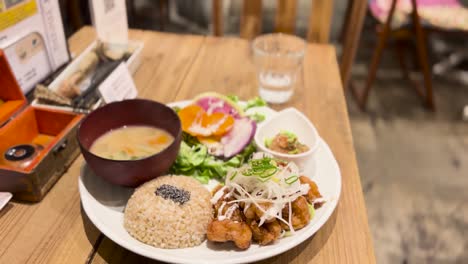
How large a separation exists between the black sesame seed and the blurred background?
1.18m

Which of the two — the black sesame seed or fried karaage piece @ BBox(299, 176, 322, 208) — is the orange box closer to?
the black sesame seed

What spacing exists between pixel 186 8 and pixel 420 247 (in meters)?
2.85

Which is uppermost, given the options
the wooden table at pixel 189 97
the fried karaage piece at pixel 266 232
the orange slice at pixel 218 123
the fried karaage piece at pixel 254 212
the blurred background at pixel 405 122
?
the fried karaage piece at pixel 254 212

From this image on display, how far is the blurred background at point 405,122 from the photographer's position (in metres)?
2.09

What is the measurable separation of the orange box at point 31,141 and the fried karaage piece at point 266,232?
53cm

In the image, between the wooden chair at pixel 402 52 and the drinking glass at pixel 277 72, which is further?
the wooden chair at pixel 402 52

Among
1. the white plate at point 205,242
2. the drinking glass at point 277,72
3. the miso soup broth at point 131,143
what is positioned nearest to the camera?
the white plate at point 205,242

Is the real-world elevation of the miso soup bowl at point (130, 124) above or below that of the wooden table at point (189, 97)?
above

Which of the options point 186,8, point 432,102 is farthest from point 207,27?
point 432,102

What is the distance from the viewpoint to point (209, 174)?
108 centimetres

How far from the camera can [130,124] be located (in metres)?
1.14

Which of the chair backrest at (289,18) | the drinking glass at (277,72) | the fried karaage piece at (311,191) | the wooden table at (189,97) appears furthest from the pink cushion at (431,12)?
the fried karaage piece at (311,191)

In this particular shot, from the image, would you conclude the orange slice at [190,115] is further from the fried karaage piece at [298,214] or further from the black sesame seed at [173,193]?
the fried karaage piece at [298,214]

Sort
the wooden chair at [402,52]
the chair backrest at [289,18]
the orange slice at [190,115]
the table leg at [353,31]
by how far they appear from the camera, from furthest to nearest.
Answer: the wooden chair at [402,52] → the table leg at [353,31] → the chair backrest at [289,18] → the orange slice at [190,115]
